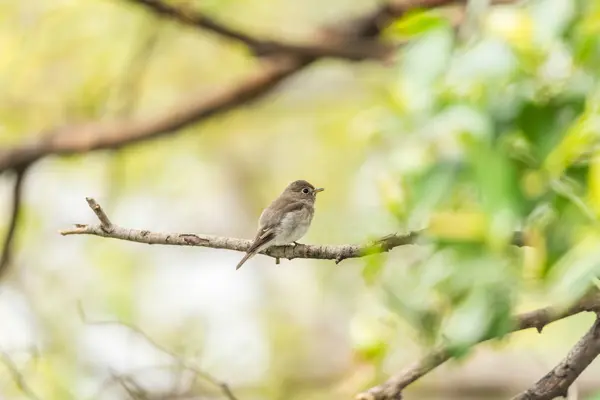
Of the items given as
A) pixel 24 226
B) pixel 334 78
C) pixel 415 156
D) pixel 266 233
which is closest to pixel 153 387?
pixel 266 233

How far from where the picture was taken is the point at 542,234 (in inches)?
42.9

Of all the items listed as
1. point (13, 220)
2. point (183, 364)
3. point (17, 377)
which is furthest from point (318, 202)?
point (183, 364)

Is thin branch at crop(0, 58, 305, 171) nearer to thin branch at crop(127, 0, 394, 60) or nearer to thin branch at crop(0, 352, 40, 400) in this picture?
thin branch at crop(127, 0, 394, 60)

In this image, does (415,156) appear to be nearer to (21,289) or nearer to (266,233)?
(266,233)

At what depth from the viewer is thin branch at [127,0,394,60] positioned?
329cm

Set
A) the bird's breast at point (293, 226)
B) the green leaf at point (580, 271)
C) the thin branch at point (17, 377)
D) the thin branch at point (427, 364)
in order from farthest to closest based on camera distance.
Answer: the bird's breast at point (293, 226) < the thin branch at point (17, 377) < the thin branch at point (427, 364) < the green leaf at point (580, 271)

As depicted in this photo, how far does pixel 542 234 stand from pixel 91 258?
4.96 metres

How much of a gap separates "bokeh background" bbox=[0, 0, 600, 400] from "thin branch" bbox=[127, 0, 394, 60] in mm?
165

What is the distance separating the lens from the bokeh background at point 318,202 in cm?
109

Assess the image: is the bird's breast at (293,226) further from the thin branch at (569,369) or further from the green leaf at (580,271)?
the green leaf at (580,271)

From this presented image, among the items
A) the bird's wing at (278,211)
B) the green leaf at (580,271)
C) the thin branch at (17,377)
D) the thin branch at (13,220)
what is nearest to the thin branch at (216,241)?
the green leaf at (580,271)

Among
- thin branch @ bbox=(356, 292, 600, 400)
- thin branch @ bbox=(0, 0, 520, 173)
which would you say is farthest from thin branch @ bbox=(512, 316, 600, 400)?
thin branch @ bbox=(0, 0, 520, 173)

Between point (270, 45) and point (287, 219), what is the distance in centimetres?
111

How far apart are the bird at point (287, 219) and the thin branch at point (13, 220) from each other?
122 centimetres
